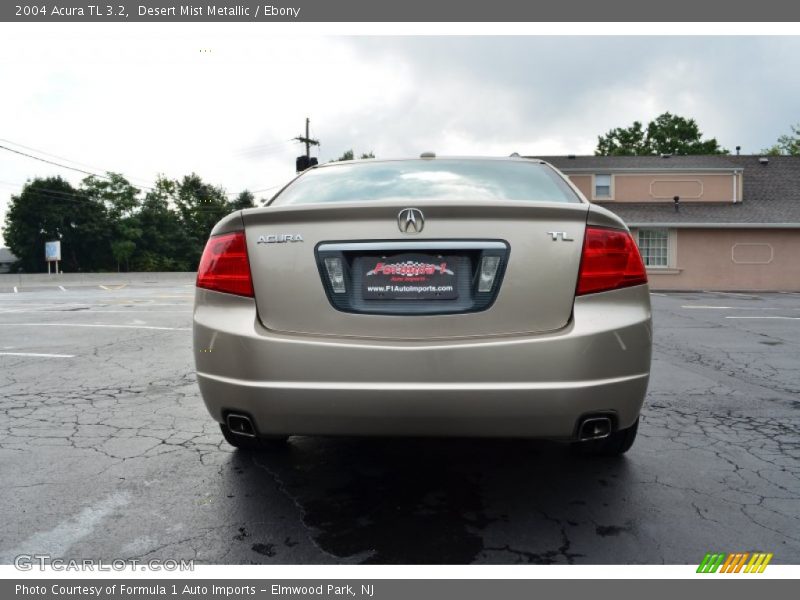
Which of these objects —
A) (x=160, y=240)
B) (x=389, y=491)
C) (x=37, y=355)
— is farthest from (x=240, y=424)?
(x=160, y=240)

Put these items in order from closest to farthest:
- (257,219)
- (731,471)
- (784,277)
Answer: (257,219) < (731,471) < (784,277)

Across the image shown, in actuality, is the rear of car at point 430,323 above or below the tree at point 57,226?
below

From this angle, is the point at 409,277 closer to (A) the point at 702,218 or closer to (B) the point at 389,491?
(B) the point at 389,491

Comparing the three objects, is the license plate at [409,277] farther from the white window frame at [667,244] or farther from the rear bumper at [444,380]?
the white window frame at [667,244]

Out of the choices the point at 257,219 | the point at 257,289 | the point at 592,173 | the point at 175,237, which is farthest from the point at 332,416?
the point at 175,237

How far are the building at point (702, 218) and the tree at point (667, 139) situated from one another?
25.1 metres

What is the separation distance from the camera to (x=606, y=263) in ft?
7.97

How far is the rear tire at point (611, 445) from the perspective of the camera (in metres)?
3.13

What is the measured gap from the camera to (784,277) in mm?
25609

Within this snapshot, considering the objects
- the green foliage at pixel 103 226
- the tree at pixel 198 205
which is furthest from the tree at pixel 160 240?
the tree at pixel 198 205

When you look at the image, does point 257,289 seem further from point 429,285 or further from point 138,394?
point 138,394

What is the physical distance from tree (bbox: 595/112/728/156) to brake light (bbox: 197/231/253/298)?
54.9 meters

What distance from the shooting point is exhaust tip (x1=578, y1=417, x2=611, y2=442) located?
7.60ft

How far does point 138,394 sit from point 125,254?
201 ft
